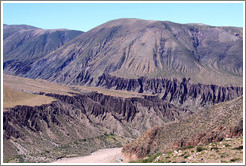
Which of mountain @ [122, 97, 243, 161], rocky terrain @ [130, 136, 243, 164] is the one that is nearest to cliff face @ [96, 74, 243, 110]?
mountain @ [122, 97, 243, 161]

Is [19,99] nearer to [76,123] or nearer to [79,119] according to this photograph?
[76,123]

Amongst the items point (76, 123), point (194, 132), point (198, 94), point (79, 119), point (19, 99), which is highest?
point (194, 132)

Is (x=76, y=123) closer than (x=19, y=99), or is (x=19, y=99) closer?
(x=19, y=99)

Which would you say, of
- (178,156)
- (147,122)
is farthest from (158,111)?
(178,156)

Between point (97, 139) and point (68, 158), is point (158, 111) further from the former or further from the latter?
point (68, 158)

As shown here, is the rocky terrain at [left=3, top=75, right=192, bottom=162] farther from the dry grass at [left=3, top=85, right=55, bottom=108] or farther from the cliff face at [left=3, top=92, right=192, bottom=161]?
the dry grass at [left=3, top=85, right=55, bottom=108]

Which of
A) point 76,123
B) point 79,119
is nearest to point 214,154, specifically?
point 76,123

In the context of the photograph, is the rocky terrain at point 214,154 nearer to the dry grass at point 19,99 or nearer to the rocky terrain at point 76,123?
the rocky terrain at point 76,123
